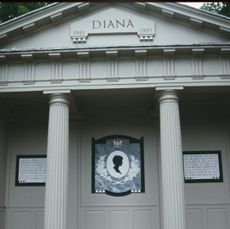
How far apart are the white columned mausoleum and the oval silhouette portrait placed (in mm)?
38

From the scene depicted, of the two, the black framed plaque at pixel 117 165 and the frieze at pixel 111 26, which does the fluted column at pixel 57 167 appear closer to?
the frieze at pixel 111 26

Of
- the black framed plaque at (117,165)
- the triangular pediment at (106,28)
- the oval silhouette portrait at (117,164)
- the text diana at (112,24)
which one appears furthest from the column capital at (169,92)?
the oval silhouette portrait at (117,164)

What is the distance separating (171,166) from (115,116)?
13.7ft

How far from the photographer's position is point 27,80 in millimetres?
11023

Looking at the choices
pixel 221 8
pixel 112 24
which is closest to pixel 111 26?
pixel 112 24

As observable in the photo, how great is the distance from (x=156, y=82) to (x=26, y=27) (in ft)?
15.3

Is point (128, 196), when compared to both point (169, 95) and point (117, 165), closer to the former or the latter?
point (117, 165)

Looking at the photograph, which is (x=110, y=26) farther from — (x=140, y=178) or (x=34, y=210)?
(x=34, y=210)

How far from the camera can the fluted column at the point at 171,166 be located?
9812mm

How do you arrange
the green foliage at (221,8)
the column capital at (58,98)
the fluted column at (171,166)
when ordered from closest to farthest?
the fluted column at (171,166) → the column capital at (58,98) → the green foliage at (221,8)

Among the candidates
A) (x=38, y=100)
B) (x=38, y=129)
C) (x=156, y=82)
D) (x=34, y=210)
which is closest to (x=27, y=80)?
(x=38, y=100)

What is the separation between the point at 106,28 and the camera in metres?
11.7

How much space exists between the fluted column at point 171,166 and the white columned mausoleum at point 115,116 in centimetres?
3

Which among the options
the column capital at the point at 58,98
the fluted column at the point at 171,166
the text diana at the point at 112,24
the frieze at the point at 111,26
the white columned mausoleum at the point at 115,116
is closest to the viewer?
the fluted column at the point at 171,166
